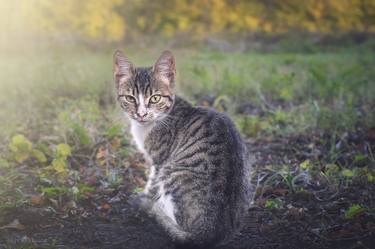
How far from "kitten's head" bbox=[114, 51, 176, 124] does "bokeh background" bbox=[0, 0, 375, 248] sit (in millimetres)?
681

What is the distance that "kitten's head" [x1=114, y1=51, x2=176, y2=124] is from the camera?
389cm

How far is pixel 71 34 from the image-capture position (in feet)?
38.4

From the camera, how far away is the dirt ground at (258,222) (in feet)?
10.7

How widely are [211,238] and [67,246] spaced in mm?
931

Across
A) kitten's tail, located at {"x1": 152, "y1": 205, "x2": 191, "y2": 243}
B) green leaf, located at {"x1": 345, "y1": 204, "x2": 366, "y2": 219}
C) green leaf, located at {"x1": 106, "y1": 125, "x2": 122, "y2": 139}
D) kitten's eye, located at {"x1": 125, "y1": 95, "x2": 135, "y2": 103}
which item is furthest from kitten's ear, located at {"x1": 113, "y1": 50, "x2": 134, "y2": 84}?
green leaf, located at {"x1": 345, "y1": 204, "x2": 366, "y2": 219}

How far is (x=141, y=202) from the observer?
370 cm

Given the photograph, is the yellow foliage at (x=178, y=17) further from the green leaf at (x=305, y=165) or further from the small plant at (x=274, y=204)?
the small plant at (x=274, y=204)

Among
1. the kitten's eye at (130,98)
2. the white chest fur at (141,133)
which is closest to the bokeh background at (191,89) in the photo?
the white chest fur at (141,133)

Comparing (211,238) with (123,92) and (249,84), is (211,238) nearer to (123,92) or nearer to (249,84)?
(123,92)

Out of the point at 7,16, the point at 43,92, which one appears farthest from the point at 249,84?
the point at 7,16

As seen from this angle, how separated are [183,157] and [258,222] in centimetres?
77

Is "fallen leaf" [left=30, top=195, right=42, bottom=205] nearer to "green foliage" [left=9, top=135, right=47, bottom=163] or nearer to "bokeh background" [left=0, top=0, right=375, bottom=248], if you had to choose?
"bokeh background" [left=0, top=0, right=375, bottom=248]

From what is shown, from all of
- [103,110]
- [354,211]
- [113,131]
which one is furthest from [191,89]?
[354,211]

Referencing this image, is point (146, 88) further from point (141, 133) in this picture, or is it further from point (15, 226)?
point (15, 226)
